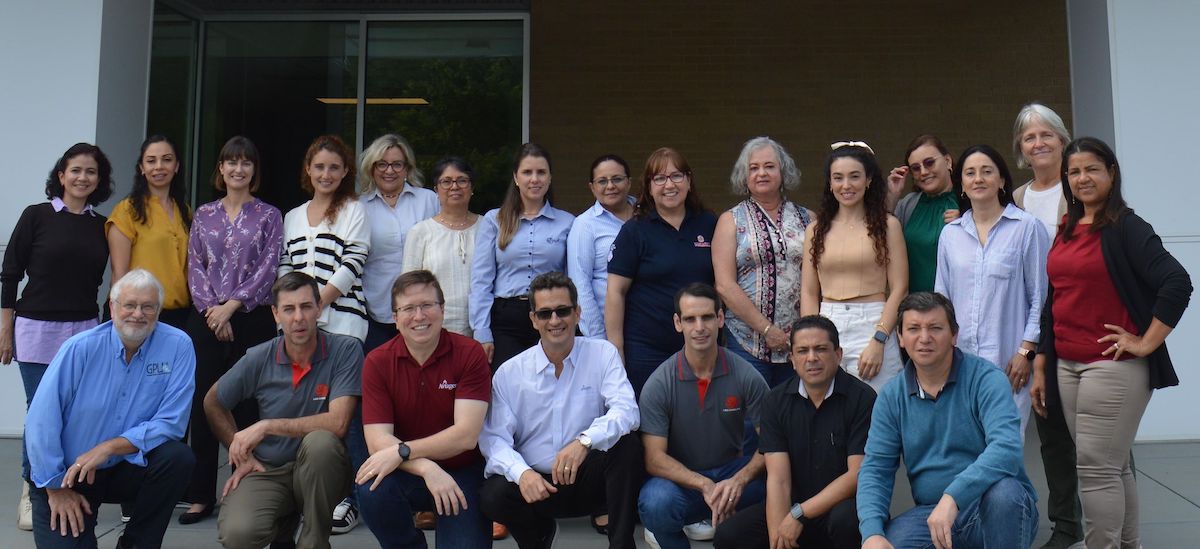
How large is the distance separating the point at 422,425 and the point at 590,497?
0.69m

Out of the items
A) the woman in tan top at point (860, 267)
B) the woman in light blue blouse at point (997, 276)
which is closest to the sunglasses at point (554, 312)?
the woman in tan top at point (860, 267)

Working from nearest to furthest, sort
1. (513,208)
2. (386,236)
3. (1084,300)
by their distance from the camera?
(1084,300) → (513,208) → (386,236)

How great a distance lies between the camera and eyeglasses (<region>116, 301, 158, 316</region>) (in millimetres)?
3809

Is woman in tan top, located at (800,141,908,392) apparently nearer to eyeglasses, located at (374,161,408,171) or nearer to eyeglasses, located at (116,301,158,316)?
eyeglasses, located at (374,161,408,171)

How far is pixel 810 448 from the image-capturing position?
3.57 m

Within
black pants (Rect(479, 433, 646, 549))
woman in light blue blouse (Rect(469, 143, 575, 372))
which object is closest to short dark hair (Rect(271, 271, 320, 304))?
woman in light blue blouse (Rect(469, 143, 575, 372))

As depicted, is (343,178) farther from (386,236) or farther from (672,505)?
(672,505)

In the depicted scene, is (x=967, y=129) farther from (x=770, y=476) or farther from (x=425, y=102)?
(x=770, y=476)

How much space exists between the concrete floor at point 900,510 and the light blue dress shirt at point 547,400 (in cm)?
66

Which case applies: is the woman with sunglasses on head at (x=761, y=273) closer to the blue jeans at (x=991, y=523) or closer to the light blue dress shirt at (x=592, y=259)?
the light blue dress shirt at (x=592, y=259)

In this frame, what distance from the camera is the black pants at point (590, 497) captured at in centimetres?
368

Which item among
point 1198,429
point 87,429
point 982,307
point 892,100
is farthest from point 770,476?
point 892,100

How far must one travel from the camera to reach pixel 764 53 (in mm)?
8383

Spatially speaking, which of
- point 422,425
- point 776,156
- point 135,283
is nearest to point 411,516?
point 422,425
